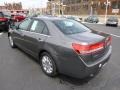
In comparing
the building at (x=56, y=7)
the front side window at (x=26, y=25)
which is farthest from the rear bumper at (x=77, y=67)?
the building at (x=56, y=7)

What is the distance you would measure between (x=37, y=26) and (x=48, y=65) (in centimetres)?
125

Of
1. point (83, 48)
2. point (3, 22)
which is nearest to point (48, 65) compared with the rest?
point (83, 48)

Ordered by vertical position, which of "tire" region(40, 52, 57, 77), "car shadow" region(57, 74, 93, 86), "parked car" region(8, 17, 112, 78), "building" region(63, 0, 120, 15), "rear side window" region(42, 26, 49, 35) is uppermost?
"building" region(63, 0, 120, 15)

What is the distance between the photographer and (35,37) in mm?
5145

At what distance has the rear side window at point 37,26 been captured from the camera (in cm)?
506

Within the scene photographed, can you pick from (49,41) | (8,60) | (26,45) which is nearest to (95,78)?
(49,41)

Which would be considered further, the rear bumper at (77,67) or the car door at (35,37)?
the car door at (35,37)

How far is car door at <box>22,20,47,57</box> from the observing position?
4.92m

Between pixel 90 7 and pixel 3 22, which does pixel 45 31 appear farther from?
pixel 90 7

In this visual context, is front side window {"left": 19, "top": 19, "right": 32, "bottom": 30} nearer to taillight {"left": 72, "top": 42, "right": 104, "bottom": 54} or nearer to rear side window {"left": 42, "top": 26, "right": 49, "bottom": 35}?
rear side window {"left": 42, "top": 26, "right": 49, "bottom": 35}

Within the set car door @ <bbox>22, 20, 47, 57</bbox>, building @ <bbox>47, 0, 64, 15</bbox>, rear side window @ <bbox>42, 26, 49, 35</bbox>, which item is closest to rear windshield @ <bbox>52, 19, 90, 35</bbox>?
rear side window @ <bbox>42, 26, 49, 35</bbox>

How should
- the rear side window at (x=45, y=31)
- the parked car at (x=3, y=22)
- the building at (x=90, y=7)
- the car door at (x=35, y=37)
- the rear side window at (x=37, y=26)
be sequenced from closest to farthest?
the rear side window at (x=45, y=31)
the car door at (x=35, y=37)
the rear side window at (x=37, y=26)
the parked car at (x=3, y=22)
the building at (x=90, y=7)

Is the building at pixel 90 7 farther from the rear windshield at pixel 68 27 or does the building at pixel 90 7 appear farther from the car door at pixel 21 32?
the rear windshield at pixel 68 27

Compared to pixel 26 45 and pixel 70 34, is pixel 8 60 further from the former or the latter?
pixel 70 34
